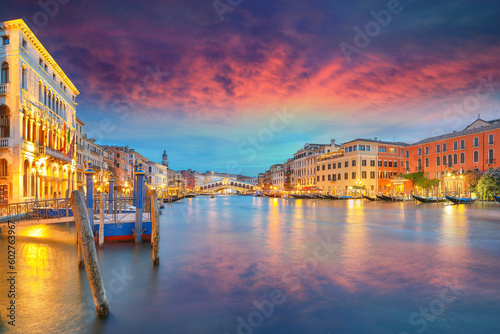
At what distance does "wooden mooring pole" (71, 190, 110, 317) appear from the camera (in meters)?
5.70

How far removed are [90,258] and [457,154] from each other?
46.1m

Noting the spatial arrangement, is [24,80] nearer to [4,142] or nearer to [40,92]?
[40,92]

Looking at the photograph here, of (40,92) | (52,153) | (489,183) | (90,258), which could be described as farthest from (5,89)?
(489,183)

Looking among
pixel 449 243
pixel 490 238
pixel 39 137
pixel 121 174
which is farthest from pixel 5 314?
pixel 121 174

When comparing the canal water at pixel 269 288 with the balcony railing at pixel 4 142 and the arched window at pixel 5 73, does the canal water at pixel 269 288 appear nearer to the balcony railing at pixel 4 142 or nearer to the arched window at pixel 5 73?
the balcony railing at pixel 4 142

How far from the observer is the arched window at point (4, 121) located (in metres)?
19.2

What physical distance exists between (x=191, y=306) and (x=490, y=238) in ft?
44.7

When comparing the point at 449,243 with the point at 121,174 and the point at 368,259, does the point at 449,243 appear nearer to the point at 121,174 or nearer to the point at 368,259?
the point at 368,259

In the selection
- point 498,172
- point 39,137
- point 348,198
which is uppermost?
point 39,137

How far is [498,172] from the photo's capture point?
34.3 m

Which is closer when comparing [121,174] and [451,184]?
[451,184]

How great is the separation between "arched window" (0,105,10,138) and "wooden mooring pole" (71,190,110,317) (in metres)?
17.7

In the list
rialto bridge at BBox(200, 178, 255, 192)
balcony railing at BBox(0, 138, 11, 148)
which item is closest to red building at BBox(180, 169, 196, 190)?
rialto bridge at BBox(200, 178, 255, 192)

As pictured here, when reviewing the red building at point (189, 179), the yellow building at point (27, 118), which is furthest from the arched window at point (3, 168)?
the red building at point (189, 179)
